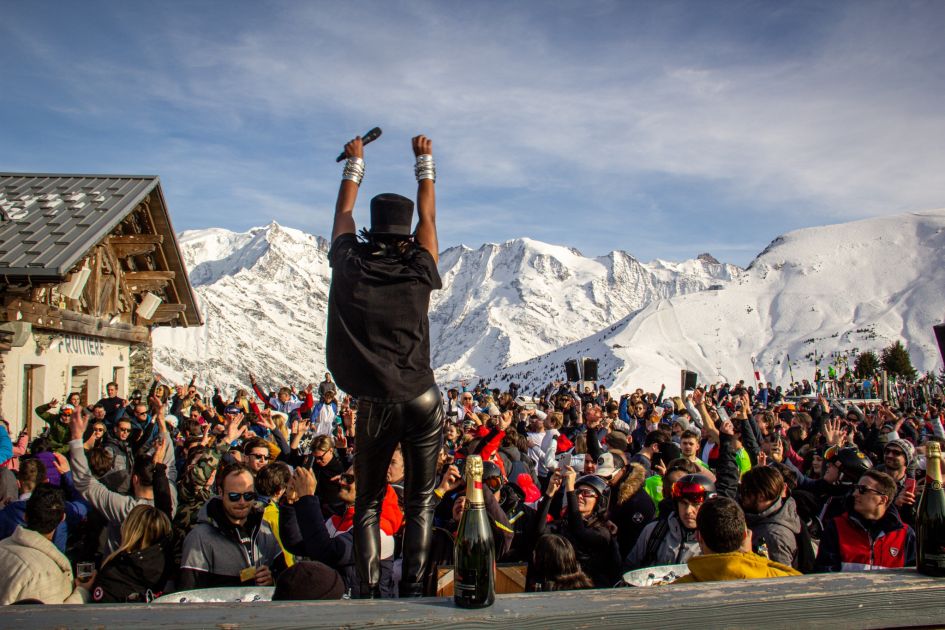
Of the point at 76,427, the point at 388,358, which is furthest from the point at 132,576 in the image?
the point at 76,427

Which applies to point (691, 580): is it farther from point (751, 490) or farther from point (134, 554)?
point (134, 554)

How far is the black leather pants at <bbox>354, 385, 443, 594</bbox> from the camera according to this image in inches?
140

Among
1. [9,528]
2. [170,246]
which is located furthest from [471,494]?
[170,246]

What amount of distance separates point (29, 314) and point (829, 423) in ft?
44.1

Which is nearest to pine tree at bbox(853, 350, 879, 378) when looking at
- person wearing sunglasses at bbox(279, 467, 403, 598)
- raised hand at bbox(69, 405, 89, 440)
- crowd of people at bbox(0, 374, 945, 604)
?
crowd of people at bbox(0, 374, 945, 604)

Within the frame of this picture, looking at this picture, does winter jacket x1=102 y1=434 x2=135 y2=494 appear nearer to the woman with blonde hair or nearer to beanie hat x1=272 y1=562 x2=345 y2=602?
the woman with blonde hair

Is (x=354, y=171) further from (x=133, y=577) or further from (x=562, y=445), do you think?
(x=562, y=445)

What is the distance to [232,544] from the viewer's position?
15.3ft

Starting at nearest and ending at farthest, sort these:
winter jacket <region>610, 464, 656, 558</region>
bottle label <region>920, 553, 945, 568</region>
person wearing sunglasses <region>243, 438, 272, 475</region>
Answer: bottle label <region>920, 553, 945, 568</region> → winter jacket <region>610, 464, 656, 558</region> → person wearing sunglasses <region>243, 438, 272, 475</region>

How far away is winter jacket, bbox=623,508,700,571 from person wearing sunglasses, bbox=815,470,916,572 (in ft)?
3.33

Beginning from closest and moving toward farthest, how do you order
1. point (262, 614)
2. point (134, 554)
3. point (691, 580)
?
point (262, 614), point (691, 580), point (134, 554)

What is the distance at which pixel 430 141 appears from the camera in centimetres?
391

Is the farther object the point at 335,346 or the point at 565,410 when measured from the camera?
the point at 565,410

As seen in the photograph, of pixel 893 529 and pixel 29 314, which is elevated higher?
pixel 29 314
